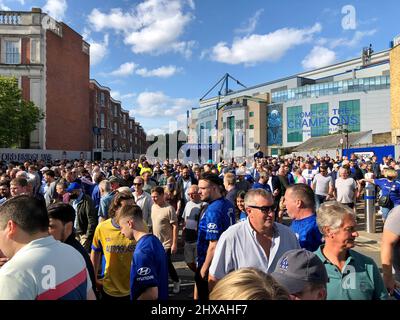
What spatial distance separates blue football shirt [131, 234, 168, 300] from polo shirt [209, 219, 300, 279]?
1.51 feet

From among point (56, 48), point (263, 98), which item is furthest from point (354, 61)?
point (56, 48)

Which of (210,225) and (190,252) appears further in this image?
(190,252)

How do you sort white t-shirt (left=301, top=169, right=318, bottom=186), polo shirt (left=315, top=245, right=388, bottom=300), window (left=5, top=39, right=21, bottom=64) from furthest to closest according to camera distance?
window (left=5, top=39, right=21, bottom=64), white t-shirt (left=301, top=169, right=318, bottom=186), polo shirt (left=315, top=245, right=388, bottom=300)

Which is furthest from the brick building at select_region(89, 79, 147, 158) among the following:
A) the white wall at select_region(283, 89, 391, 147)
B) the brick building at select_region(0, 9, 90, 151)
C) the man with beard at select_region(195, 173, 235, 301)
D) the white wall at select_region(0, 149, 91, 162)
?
the man with beard at select_region(195, 173, 235, 301)

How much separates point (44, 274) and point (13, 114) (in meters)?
29.6

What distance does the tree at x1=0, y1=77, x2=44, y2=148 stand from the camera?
26125 mm

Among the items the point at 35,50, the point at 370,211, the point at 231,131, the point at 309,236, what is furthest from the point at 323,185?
the point at 231,131

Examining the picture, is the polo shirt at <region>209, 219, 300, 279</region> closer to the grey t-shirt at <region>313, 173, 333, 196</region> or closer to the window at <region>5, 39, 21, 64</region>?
the grey t-shirt at <region>313, 173, 333, 196</region>

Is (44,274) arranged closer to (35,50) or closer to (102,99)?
(35,50)

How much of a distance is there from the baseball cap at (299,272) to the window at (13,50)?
124ft

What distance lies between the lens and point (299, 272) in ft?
5.82

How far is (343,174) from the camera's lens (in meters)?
8.69

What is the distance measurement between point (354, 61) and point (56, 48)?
71.7 metres
